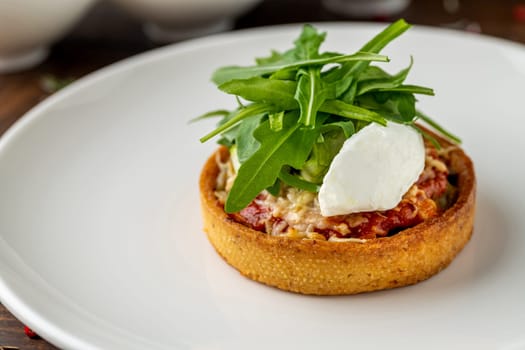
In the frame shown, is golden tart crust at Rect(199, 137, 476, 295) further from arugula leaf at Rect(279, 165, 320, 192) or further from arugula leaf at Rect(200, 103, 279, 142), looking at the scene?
arugula leaf at Rect(200, 103, 279, 142)

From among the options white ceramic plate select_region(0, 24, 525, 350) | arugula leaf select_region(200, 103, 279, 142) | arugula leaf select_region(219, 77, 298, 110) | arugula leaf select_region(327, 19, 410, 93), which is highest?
arugula leaf select_region(327, 19, 410, 93)

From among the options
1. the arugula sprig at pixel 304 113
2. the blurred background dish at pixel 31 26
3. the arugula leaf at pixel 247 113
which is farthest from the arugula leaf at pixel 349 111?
the blurred background dish at pixel 31 26

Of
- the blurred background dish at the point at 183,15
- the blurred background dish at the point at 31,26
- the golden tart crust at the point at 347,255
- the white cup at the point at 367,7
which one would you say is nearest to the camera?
the golden tart crust at the point at 347,255

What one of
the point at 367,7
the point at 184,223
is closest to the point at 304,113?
the point at 184,223

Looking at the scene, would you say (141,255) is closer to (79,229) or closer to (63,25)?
(79,229)

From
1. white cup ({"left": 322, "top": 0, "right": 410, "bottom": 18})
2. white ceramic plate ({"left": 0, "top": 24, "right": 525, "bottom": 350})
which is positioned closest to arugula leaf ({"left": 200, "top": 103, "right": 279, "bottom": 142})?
white ceramic plate ({"left": 0, "top": 24, "right": 525, "bottom": 350})

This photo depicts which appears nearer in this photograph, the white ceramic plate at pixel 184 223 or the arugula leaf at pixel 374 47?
the white ceramic plate at pixel 184 223

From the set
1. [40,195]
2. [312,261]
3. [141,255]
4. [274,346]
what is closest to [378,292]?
[312,261]

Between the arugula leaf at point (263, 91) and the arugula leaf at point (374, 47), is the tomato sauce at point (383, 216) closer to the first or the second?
the arugula leaf at point (263, 91)
